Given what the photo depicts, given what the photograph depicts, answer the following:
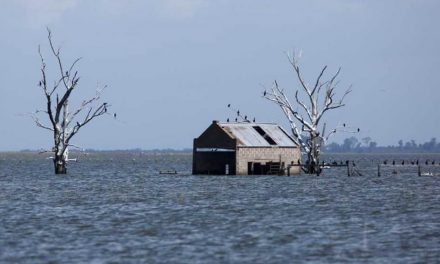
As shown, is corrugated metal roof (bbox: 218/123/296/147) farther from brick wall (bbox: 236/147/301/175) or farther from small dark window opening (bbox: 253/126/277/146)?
brick wall (bbox: 236/147/301/175)

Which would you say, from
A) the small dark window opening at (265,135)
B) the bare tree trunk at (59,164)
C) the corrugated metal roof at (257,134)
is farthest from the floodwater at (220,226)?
the bare tree trunk at (59,164)

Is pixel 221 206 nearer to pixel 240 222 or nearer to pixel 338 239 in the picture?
pixel 240 222

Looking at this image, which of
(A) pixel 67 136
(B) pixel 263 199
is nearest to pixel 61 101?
(A) pixel 67 136

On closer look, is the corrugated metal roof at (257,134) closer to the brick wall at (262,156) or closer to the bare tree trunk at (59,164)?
the brick wall at (262,156)

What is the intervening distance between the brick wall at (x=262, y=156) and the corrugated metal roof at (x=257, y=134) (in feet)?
1.73

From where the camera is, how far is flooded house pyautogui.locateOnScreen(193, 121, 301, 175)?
99062 mm

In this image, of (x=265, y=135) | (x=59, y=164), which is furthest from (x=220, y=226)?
(x=59, y=164)

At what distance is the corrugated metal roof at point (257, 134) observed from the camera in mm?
99250

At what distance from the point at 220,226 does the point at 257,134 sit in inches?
2215

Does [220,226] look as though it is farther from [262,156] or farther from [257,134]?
[257,134]

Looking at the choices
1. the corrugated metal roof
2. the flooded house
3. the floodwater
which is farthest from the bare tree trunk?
the floodwater

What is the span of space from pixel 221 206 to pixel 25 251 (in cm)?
2478

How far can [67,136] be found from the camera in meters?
101

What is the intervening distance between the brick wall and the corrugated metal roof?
1.73 feet
